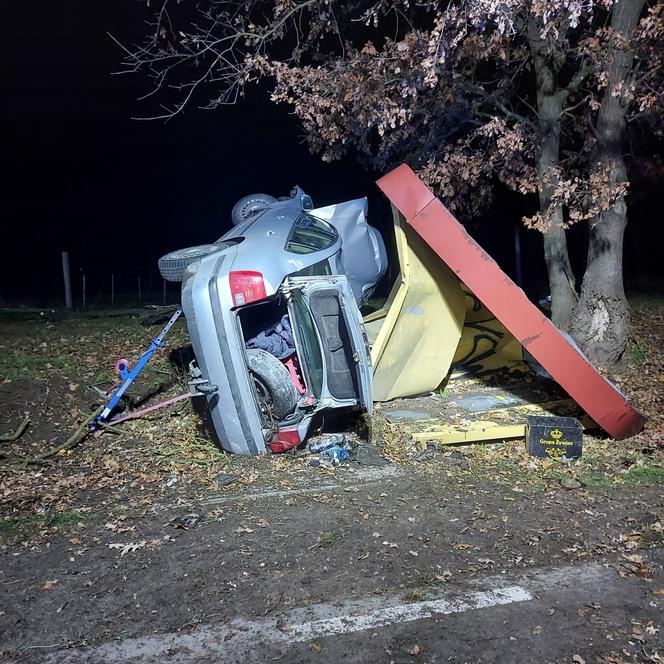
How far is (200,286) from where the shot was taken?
562 cm

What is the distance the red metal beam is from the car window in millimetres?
858

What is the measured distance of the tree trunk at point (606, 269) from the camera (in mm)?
8125

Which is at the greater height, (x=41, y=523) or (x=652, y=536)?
(x=41, y=523)

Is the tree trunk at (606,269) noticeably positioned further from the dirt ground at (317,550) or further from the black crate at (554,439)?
the black crate at (554,439)

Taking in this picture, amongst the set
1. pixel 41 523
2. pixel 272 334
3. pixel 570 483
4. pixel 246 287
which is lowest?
pixel 570 483

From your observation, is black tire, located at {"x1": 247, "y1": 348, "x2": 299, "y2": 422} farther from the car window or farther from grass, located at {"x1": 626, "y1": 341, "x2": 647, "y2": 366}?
grass, located at {"x1": 626, "y1": 341, "x2": 647, "y2": 366}

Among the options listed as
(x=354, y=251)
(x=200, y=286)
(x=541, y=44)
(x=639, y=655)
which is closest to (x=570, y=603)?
(x=639, y=655)

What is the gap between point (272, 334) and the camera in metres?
6.42

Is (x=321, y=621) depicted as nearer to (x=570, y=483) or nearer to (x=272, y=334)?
(x=570, y=483)

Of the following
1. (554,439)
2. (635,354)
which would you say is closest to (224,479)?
(554,439)

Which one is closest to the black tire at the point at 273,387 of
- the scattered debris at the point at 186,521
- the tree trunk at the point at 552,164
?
the scattered debris at the point at 186,521

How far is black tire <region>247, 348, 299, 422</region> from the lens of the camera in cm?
584

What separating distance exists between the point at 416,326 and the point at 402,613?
13.0 ft

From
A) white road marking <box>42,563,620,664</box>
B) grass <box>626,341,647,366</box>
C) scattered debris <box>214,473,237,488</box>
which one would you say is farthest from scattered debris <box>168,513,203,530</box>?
grass <box>626,341,647,366</box>
